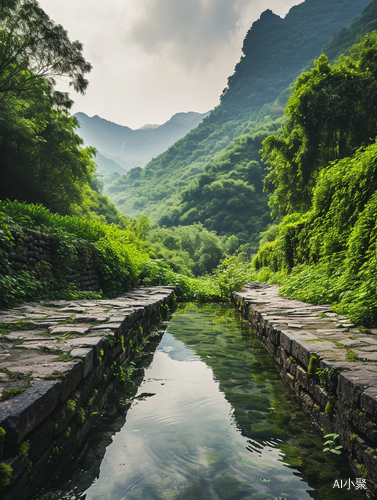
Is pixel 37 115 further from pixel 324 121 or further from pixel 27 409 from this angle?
pixel 27 409

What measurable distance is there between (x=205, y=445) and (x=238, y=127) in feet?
335

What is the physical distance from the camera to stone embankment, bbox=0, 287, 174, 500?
59.3 inches

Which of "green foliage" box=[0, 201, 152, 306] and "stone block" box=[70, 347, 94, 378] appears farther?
"green foliage" box=[0, 201, 152, 306]

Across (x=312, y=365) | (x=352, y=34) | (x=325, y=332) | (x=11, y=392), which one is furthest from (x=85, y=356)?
(x=352, y=34)

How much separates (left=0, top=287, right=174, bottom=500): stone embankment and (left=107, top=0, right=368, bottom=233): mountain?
Result: 57918mm

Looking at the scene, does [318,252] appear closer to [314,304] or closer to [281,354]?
[314,304]

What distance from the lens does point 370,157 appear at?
5586 mm

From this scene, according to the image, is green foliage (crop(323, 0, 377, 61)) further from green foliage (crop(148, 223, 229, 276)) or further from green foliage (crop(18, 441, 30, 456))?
green foliage (crop(18, 441, 30, 456))

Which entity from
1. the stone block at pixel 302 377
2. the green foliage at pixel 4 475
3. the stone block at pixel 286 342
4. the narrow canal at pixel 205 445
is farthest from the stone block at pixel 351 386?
the green foliage at pixel 4 475

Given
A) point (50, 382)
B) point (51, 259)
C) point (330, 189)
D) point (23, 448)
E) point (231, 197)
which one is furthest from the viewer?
point (231, 197)

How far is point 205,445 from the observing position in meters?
2.38

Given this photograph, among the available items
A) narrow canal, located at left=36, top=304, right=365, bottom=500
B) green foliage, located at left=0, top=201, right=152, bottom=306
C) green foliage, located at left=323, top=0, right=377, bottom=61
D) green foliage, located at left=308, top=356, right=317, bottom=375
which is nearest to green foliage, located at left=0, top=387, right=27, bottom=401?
narrow canal, located at left=36, top=304, right=365, bottom=500

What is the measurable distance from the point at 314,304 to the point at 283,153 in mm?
12479

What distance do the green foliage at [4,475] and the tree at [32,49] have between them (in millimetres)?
17003
